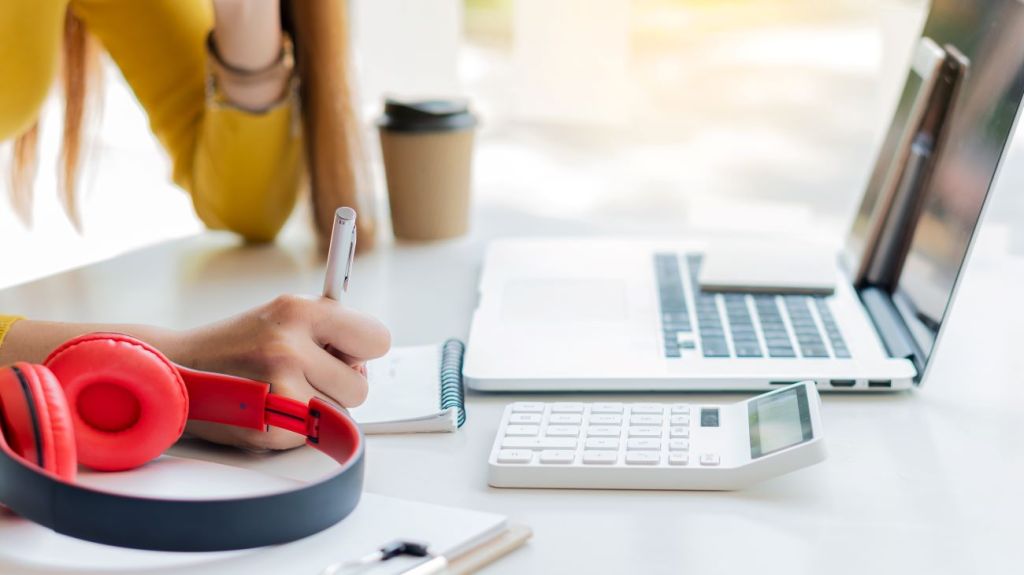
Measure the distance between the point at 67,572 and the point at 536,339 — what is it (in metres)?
0.41

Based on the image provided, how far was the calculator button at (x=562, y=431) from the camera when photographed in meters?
0.66

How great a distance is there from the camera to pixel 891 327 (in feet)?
2.81

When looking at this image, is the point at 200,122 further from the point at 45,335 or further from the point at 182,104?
the point at 45,335

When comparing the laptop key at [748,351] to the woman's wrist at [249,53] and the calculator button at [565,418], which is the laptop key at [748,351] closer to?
the calculator button at [565,418]

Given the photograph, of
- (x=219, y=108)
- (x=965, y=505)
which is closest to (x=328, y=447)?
(x=965, y=505)

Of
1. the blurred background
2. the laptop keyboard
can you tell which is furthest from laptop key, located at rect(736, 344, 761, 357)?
the blurred background

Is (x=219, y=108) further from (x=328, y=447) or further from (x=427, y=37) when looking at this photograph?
(x=427, y=37)

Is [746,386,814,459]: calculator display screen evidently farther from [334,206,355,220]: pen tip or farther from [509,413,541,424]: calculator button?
[334,206,355,220]: pen tip

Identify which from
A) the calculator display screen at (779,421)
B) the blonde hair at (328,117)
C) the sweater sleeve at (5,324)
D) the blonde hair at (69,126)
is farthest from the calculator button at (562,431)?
the blonde hair at (69,126)

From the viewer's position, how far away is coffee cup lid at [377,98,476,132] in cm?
115

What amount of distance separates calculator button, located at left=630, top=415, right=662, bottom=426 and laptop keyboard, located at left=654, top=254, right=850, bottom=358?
0.42 feet

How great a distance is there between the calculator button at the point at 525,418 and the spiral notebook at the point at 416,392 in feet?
0.15

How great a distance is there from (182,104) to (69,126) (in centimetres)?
12

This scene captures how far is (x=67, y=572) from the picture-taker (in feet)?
1.70
